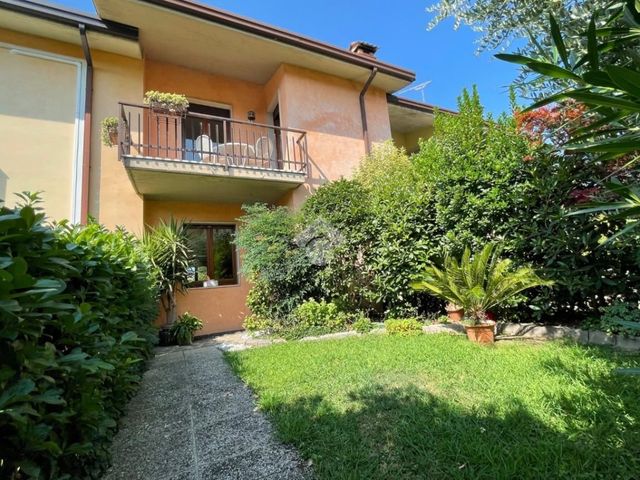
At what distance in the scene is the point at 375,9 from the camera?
9.82 metres

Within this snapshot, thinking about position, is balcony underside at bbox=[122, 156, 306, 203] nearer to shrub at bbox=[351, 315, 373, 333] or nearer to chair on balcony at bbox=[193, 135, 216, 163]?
chair on balcony at bbox=[193, 135, 216, 163]

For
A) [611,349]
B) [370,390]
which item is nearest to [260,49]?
[370,390]

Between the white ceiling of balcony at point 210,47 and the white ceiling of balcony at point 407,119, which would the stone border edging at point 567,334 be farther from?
the white ceiling of balcony at point 407,119

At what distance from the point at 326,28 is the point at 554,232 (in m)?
11.5

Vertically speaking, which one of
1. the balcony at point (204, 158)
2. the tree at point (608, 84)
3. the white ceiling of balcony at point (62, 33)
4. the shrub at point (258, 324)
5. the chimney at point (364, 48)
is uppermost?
the chimney at point (364, 48)

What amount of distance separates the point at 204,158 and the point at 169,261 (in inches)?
113

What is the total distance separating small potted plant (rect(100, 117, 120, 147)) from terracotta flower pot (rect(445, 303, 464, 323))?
8373 millimetres

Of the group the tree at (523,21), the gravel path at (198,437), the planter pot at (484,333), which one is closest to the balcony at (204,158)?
the gravel path at (198,437)

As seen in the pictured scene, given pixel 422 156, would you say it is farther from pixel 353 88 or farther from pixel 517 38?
pixel 353 88

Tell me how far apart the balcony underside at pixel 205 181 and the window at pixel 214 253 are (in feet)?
2.86

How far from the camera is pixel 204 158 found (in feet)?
28.0

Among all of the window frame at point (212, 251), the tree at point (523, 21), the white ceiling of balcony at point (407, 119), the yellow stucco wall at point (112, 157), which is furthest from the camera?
the white ceiling of balcony at point (407, 119)

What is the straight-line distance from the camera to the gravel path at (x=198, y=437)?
7.28ft

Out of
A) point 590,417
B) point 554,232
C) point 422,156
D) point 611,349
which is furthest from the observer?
point 422,156
